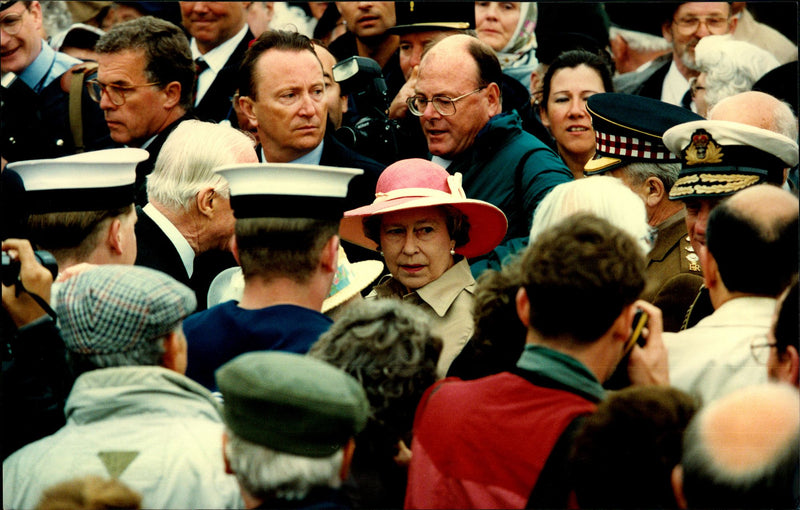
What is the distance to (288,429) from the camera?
2383 millimetres

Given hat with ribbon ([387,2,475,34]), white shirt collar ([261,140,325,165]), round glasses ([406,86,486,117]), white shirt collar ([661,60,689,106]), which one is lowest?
white shirt collar ([661,60,689,106])

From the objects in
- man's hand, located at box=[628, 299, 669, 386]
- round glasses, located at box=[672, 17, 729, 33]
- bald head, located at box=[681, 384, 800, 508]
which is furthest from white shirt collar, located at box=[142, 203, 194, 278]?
round glasses, located at box=[672, 17, 729, 33]

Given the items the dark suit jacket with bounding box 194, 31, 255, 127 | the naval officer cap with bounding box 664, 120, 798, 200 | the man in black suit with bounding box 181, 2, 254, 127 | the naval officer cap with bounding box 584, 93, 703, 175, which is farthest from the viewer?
the man in black suit with bounding box 181, 2, 254, 127

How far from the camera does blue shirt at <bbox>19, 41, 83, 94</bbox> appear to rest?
6379 mm

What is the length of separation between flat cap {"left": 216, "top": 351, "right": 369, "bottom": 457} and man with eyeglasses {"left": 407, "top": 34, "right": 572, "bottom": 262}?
8.13 ft

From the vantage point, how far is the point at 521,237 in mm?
4758

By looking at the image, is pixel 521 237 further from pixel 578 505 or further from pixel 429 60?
pixel 578 505

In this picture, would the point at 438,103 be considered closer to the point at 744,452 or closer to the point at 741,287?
the point at 741,287

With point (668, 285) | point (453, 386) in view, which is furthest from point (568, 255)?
point (668, 285)

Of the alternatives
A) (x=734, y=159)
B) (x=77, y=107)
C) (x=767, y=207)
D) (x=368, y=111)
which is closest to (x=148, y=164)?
(x=77, y=107)

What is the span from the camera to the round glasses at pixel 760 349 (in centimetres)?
289

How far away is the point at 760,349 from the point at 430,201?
1.56 meters

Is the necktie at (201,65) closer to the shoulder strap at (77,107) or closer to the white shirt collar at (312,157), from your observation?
the shoulder strap at (77,107)

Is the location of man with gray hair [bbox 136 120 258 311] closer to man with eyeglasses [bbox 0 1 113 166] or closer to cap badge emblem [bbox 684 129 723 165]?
man with eyeglasses [bbox 0 1 113 166]
